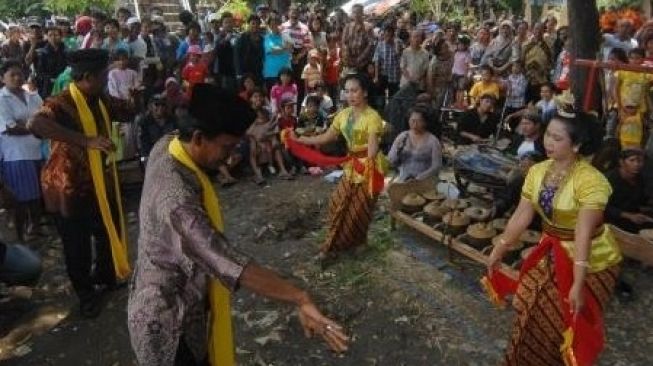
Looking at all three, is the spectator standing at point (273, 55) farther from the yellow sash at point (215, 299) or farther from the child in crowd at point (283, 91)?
the yellow sash at point (215, 299)

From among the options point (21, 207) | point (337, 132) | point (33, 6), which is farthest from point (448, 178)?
point (33, 6)

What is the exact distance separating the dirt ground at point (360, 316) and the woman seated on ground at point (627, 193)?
17.0 inches

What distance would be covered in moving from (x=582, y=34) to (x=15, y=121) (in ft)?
24.6

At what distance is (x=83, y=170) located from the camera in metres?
5.01

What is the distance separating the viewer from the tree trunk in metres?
8.90

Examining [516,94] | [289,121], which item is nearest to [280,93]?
[289,121]

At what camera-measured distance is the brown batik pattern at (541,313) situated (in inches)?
143

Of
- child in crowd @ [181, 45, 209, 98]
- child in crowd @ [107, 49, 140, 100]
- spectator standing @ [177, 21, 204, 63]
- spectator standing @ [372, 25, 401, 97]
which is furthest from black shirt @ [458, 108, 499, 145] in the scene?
spectator standing @ [177, 21, 204, 63]

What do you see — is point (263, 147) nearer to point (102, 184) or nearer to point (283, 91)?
point (283, 91)

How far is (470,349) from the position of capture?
4566 mm

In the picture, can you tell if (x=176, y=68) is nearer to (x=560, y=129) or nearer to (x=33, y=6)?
(x=560, y=129)

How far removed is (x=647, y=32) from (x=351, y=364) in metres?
6.59

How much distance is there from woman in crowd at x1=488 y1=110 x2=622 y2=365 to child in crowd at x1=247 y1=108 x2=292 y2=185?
5.57m

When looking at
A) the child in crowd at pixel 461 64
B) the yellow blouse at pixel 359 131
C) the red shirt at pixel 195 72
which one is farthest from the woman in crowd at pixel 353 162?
the child in crowd at pixel 461 64
